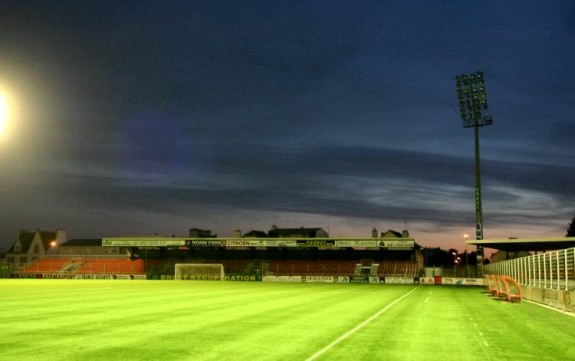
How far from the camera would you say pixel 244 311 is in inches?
983

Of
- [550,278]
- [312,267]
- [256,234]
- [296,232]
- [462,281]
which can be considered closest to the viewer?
[550,278]

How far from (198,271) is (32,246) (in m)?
64.9

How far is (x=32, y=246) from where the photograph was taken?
128 meters

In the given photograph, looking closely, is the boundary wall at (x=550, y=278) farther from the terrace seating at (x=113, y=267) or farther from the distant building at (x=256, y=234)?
the distant building at (x=256, y=234)

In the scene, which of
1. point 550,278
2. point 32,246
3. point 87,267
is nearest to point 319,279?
point 87,267

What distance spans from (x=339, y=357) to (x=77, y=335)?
8237mm

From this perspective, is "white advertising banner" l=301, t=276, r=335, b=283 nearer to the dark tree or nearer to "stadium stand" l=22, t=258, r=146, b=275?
"stadium stand" l=22, t=258, r=146, b=275

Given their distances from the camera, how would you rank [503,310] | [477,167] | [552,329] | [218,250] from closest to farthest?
[552,329] → [503,310] → [477,167] → [218,250]

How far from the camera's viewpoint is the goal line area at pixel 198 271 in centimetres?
7794

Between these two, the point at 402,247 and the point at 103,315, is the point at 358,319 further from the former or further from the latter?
the point at 402,247

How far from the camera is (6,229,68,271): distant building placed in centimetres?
12731

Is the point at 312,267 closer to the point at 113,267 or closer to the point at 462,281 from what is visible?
the point at 462,281

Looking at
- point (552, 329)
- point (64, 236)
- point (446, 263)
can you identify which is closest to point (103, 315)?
point (552, 329)

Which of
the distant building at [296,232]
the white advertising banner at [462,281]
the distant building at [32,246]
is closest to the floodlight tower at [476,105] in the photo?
the white advertising banner at [462,281]
